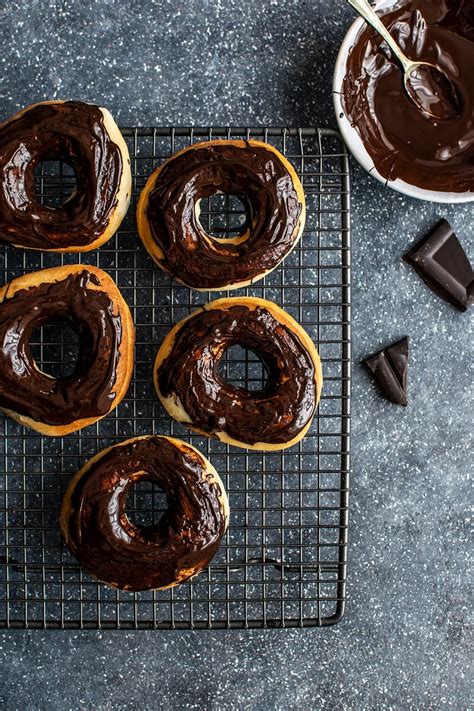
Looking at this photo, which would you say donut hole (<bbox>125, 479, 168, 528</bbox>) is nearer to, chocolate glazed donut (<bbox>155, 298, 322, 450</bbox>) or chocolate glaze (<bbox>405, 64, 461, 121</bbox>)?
chocolate glazed donut (<bbox>155, 298, 322, 450</bbox>)

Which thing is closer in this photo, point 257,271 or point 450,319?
point 257,271

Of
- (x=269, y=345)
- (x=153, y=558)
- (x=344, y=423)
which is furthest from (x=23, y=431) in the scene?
(x=344, y=423)

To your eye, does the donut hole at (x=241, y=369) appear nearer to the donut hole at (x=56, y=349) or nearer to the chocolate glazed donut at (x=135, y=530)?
the chocolate glazed donut at (x=135, y=530)

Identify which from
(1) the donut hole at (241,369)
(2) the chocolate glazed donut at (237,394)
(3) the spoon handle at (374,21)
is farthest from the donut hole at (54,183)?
(3) the spoon handle at (374,21)

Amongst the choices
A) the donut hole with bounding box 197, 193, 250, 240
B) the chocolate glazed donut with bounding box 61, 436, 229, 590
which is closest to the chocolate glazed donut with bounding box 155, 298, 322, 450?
the chocolate glazed donut with bounding box 61, 436, 229, 590

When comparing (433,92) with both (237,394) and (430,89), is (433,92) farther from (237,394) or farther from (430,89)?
(237,394)

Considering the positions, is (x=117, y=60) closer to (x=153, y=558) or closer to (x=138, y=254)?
(x=138, y=254)
